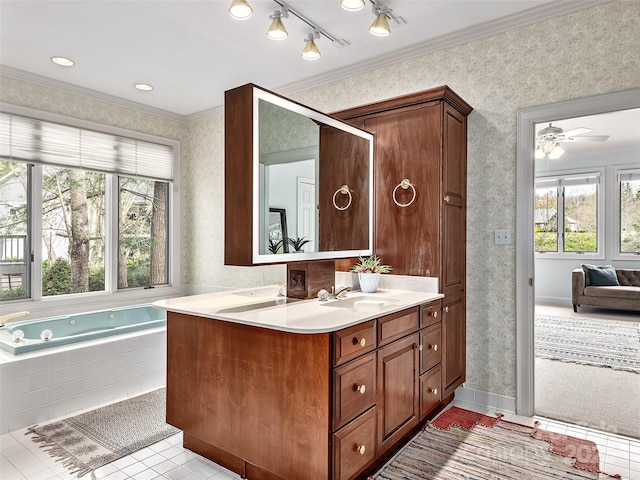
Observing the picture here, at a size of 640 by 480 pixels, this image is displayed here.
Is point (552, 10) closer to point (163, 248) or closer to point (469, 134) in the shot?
point (469, 134)

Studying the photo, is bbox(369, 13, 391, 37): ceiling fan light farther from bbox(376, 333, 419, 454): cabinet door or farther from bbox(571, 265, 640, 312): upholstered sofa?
bbox(571, 265, 640, 312): upholstered sofa

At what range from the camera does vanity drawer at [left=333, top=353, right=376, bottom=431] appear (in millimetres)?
1730

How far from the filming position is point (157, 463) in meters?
2.17

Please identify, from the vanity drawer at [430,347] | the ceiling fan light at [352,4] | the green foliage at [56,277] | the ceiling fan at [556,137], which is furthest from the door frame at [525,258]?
the green foliage at [56,277]

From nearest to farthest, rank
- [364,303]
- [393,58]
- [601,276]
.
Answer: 1. [364,303]
2. [393,58]
3. [601,276]

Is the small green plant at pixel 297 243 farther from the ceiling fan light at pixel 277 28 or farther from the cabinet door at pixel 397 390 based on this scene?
the ceiling fan light at pixel 277 28

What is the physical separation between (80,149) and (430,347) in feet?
11.9

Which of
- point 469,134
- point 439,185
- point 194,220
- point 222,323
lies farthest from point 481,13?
point 194,220

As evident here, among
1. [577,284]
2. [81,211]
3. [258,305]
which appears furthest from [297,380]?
[577,284]

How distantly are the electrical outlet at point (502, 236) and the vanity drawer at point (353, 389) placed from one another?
1.39 m

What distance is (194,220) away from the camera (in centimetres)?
495

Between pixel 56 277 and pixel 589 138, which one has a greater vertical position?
pixel 589 138

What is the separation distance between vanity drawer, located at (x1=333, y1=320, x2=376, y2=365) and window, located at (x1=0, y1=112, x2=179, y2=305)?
325 cm

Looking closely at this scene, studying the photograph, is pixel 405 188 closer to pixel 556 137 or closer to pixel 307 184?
pixel 307 184
